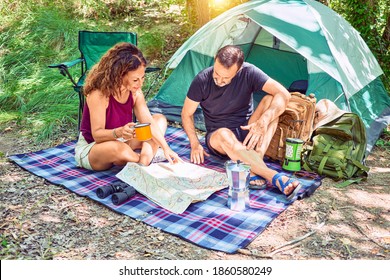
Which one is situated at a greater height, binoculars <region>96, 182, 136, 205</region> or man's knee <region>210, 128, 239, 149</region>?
man's knee <region>210, 128, 239, 149</region>

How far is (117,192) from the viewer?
286cm

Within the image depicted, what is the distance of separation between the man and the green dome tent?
63 centimetres

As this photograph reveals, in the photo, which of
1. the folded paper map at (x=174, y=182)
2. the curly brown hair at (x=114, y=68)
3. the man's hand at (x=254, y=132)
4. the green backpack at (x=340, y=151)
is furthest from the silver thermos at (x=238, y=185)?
the curly brown hair at (x=114, y=68)

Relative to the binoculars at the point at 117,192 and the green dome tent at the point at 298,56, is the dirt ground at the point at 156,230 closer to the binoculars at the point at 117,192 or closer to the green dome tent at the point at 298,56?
the binoculars at the point at 117,192

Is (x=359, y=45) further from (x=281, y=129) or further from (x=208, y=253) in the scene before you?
(x=208, y=253)

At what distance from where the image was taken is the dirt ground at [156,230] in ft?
7.59

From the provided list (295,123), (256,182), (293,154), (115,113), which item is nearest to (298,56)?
(295,123)

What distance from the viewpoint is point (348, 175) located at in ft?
10.5

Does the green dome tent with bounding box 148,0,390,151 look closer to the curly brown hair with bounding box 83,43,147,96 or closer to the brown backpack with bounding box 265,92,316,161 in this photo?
the brown backpack with bounding box 265,92,316,161

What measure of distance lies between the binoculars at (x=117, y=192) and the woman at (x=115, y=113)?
0.86 ft

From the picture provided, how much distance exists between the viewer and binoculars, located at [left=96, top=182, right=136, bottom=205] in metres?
2.78

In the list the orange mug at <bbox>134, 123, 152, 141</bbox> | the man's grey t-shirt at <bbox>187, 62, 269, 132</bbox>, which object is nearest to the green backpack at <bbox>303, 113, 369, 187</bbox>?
the man's grey t-shirt at <bbox>187, 62, 269, 132</bbox>

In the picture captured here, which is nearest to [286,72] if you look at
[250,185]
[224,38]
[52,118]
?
[224,38]

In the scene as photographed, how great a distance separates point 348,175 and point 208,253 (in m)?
1.41
